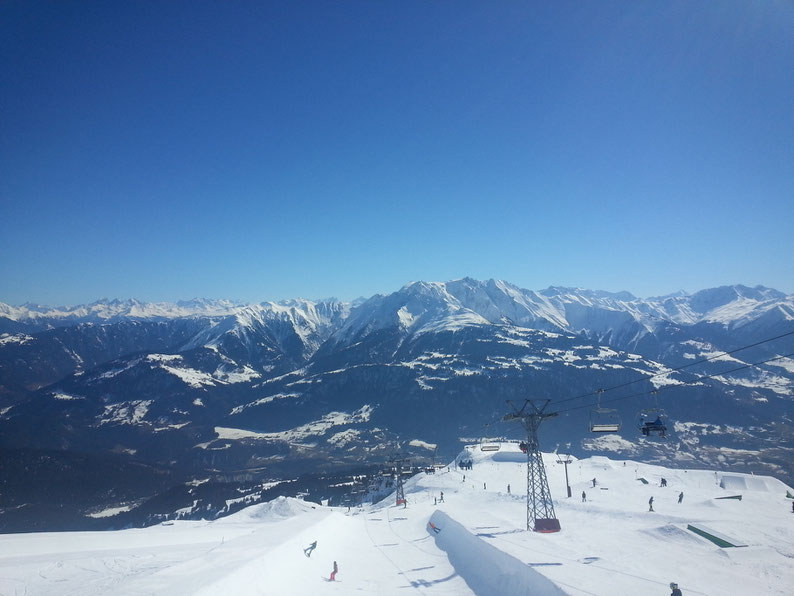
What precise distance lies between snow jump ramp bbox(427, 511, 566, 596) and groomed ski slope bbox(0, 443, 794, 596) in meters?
0.12

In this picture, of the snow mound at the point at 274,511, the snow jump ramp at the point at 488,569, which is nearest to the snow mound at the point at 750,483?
the snow jump ramp at the point at 488,569

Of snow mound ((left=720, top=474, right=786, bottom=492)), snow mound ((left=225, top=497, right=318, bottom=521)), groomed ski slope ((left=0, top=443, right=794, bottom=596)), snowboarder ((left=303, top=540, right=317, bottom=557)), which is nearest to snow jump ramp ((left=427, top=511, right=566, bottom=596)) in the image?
groomed ski slope ((left=0, top=443, right=794, bottom=596))

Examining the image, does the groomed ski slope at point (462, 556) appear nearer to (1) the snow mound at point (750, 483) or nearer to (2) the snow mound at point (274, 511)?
(1) the snow mound at point (750, 483)

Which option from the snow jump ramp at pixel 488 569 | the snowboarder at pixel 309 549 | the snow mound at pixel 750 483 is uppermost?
the snow jump ramp at pixel 488 569

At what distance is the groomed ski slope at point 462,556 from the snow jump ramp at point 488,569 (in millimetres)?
119

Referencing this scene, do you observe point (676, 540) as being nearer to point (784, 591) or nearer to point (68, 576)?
point (784, 591)

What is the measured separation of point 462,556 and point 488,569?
7.08 m

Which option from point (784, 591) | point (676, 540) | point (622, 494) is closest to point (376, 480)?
point (622, 494)

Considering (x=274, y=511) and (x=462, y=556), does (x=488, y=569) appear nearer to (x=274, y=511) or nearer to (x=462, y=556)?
(x=462, y=556)

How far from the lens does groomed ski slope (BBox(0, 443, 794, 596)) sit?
91.1ft

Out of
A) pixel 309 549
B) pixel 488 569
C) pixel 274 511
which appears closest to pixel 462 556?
pixel 488 569

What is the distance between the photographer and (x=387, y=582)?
3484 cm

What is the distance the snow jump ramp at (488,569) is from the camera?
2659cm

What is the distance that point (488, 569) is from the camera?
33375 mm
